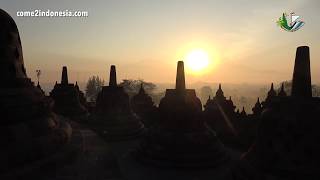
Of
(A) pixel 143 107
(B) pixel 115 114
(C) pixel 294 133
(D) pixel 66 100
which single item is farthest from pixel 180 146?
(D) pixel 66 100

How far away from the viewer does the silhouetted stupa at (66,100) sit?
25438mm

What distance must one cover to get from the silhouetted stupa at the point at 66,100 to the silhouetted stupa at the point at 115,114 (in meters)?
3.07

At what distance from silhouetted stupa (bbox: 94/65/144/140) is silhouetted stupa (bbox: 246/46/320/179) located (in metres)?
12.4

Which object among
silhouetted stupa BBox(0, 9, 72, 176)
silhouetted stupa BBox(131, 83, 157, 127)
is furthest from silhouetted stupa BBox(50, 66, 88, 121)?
silhouetted stupa BBox(0, 9, 72, 176)

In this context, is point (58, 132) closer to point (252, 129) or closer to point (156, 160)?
point (156, 160)

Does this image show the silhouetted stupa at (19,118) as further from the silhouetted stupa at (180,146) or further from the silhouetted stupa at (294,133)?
the silhouetted stupa at (294,133)

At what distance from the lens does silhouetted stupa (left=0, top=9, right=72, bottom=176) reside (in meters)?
9.06

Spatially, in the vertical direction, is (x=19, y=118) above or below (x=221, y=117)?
above

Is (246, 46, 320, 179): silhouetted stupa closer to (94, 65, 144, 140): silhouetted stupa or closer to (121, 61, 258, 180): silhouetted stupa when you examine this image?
(121, 61, 258, 180): silhouetted stupa

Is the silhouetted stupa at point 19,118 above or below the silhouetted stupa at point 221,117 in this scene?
above

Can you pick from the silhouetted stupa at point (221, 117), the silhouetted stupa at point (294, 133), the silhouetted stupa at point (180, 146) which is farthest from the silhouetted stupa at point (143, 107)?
the silhouetted stupa at point (294, 133)

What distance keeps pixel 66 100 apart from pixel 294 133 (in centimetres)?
1961

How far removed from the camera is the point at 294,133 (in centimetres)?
1002

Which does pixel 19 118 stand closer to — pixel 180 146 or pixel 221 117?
pixel 180 146
